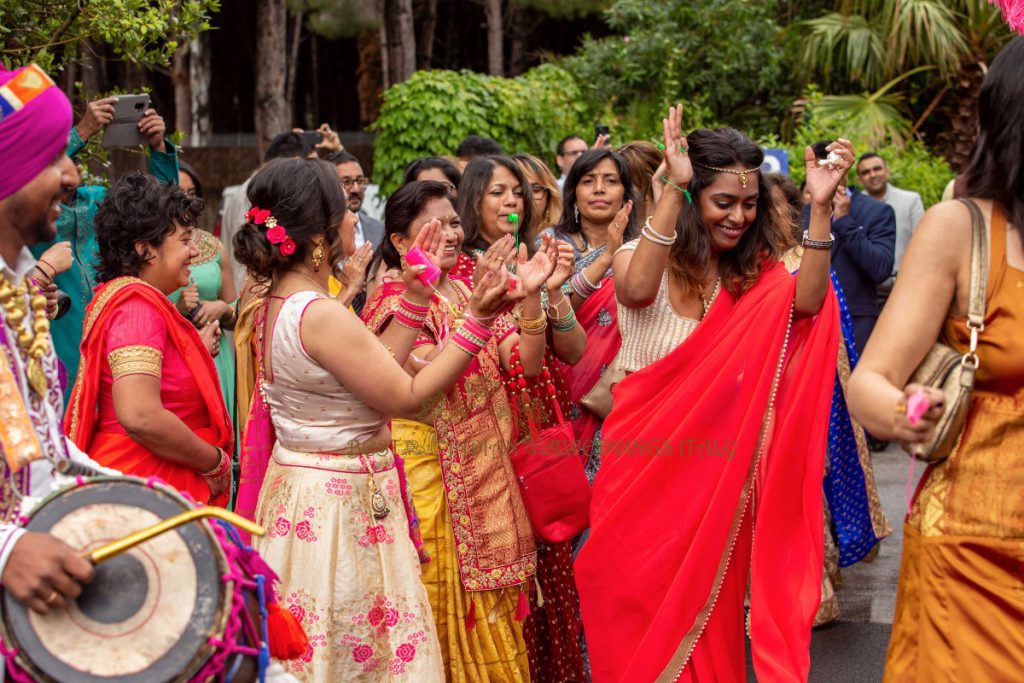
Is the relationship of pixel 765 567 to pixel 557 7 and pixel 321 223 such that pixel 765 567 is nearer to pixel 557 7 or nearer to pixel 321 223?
pixel 321 223

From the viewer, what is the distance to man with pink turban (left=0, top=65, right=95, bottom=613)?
88.3 inches

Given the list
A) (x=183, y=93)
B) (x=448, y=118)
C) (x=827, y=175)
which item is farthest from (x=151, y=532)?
(x=183, y=93)

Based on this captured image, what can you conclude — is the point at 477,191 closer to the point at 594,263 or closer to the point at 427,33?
the point at 594,263

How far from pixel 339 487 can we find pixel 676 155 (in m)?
1.54

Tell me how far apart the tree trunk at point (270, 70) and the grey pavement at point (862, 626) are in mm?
7101

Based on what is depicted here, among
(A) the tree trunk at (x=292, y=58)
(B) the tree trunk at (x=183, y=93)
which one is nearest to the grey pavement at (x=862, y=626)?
(B) the tree trunk at (x=183, y=93)

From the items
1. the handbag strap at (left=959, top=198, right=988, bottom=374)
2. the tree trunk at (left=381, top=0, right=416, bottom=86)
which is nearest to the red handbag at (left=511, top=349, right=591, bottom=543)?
the handbag strap at (left=959, top=198, right=988, bottom=374)

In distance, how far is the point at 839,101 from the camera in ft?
42.8

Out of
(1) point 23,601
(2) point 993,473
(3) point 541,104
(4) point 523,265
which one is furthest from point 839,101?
(1) point 23,601

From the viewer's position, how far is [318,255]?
11.0 ft

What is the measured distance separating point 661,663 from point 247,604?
206cm

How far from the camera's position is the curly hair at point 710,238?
13.6ft

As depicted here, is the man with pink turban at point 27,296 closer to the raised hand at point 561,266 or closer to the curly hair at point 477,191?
the raised hand at point 561,266

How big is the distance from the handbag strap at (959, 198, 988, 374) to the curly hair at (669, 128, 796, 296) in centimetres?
171
